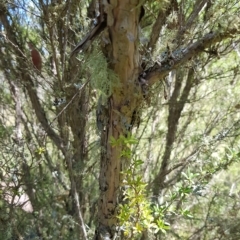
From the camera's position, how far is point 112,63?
0.82 meters

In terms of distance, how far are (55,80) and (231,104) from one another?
A: 994 millimetres

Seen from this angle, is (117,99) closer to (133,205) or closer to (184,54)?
(184,54)

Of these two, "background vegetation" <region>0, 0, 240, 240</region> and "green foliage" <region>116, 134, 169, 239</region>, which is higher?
"background vegetation" <region>0, 0, 240, 240</region>

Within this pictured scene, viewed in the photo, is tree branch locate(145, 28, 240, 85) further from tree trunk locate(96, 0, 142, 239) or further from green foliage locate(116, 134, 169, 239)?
green foliage locate(116, 134, 169, 239)

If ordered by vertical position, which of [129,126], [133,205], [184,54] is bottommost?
[133,205]

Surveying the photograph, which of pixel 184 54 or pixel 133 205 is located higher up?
pixel 184 54

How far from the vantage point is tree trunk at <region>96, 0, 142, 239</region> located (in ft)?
2.49

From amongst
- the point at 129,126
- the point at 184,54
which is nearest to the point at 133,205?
the point at 129,126

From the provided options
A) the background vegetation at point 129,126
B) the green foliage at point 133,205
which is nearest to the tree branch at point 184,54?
the background vegetation at point 129,126

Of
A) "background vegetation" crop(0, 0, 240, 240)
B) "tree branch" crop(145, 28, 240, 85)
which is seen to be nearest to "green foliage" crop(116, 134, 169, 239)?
"background vegetation" crop(0, 0, 240, 240)

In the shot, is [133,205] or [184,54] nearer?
[184,54]

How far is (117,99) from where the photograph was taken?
88 cm

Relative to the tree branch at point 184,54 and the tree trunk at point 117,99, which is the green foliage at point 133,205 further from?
the tree branch at point 184,54

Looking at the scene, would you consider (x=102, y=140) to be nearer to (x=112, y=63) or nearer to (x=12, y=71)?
(x=112, y=63)
